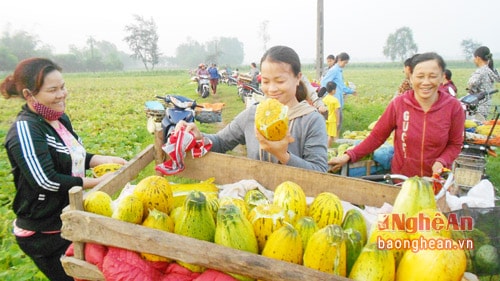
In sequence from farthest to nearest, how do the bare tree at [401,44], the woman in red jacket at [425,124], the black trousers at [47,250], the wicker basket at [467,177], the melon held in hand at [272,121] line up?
1. the bare tree at [401,44]
2. the wicker basket at [467,177]
3. the woman in red jacket at [425,124]
4. the black trousers at [47,250]
5. the melon held in hand at [272,121]

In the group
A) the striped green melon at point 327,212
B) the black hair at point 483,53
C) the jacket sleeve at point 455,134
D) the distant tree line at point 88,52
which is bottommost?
the striped green melon at point 327,212

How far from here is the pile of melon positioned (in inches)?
56.1

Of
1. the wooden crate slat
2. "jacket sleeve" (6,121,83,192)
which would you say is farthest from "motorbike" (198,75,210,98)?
the wooden crate slat

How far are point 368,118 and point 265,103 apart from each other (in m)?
11.6

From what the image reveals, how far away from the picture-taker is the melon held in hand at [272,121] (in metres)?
2.13

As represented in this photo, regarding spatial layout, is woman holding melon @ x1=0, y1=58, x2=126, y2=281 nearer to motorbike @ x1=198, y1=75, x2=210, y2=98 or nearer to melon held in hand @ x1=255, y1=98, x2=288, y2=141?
melon held in hand @ x1=255, y1=98, x2=288, y2=141

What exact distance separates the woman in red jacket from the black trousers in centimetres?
236

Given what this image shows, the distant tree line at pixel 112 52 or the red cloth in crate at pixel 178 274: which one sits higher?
the distant tree line at pixel 112 52

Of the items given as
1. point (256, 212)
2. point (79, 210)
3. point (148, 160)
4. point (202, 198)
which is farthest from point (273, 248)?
point (148, 160)

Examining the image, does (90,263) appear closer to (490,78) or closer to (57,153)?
(57,153)

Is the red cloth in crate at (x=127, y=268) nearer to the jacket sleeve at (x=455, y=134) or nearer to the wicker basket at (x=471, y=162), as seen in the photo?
the jacket sleeve at (x=455, y=134)

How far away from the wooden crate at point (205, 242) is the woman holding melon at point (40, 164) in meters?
0.64

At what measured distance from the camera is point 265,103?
7.32ft

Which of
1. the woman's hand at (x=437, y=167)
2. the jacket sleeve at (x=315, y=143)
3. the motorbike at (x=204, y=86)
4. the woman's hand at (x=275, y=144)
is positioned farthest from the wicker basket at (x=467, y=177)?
the motorbike at (x=204, y=86)
